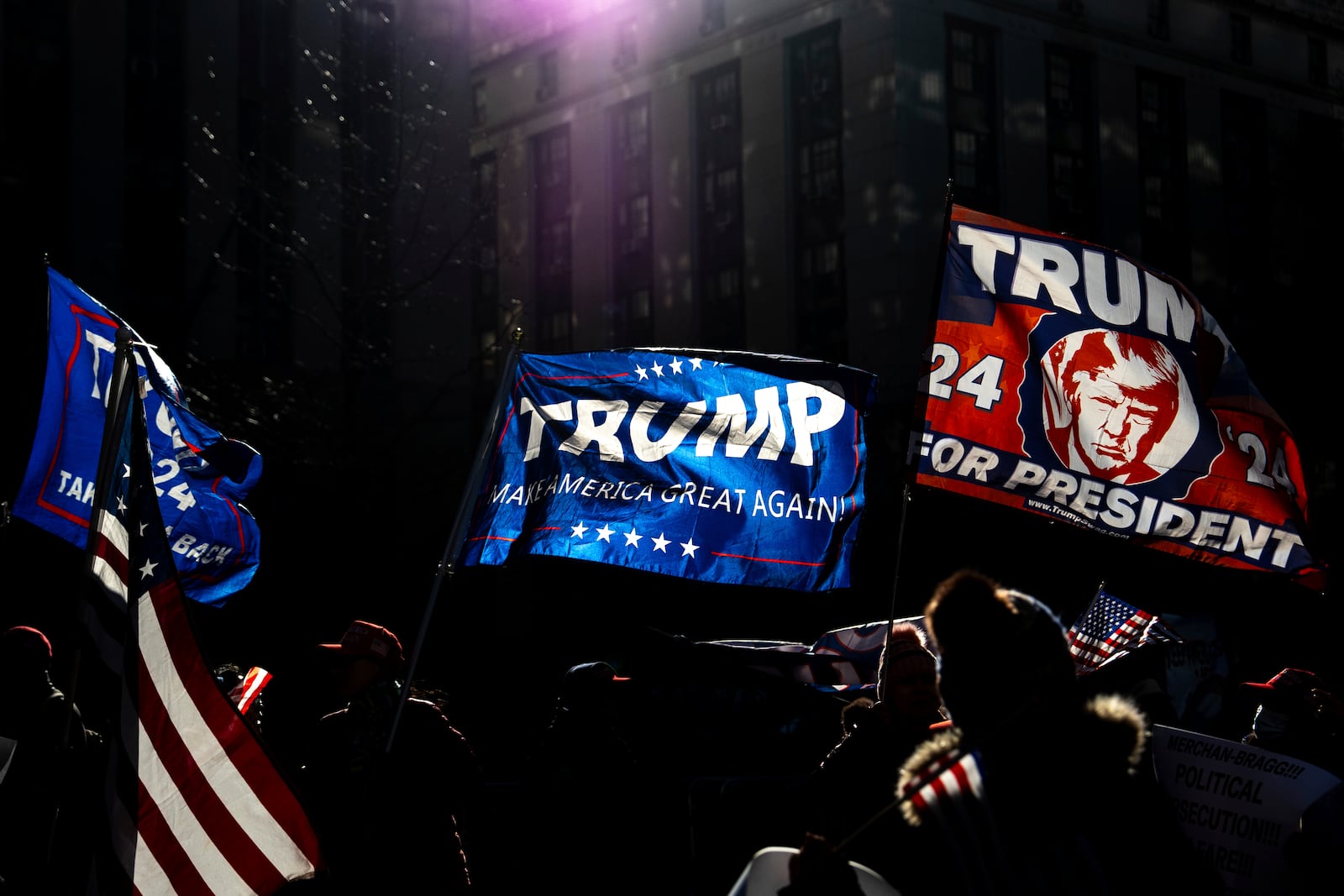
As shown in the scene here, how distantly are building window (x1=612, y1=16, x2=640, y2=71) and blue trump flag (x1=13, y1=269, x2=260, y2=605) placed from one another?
118 ft

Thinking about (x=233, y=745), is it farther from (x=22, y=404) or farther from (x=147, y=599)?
(x=22, y=404)

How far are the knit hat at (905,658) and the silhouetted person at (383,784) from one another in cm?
178

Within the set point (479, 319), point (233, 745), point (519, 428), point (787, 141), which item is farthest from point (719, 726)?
point (479, 319)

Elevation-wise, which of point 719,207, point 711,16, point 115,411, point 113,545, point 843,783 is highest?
point 711,16

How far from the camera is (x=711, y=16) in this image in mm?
38750

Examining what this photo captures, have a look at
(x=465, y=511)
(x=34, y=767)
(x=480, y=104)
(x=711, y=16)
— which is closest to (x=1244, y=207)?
(x=711, y=16)

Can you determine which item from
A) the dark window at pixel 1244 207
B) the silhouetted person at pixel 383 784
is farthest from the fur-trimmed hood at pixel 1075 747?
the dark window at pixel 1244 207

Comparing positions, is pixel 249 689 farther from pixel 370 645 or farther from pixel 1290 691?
pixel 1290 691

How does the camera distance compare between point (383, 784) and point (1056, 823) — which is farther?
point (383, 784)

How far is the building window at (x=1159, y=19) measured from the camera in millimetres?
39344

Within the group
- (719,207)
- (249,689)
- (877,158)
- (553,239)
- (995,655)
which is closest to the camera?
(995,655)

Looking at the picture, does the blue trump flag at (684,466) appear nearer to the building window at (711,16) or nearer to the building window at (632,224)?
the building window at (632,224)

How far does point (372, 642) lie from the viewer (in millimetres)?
5559

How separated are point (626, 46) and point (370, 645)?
127 ft
